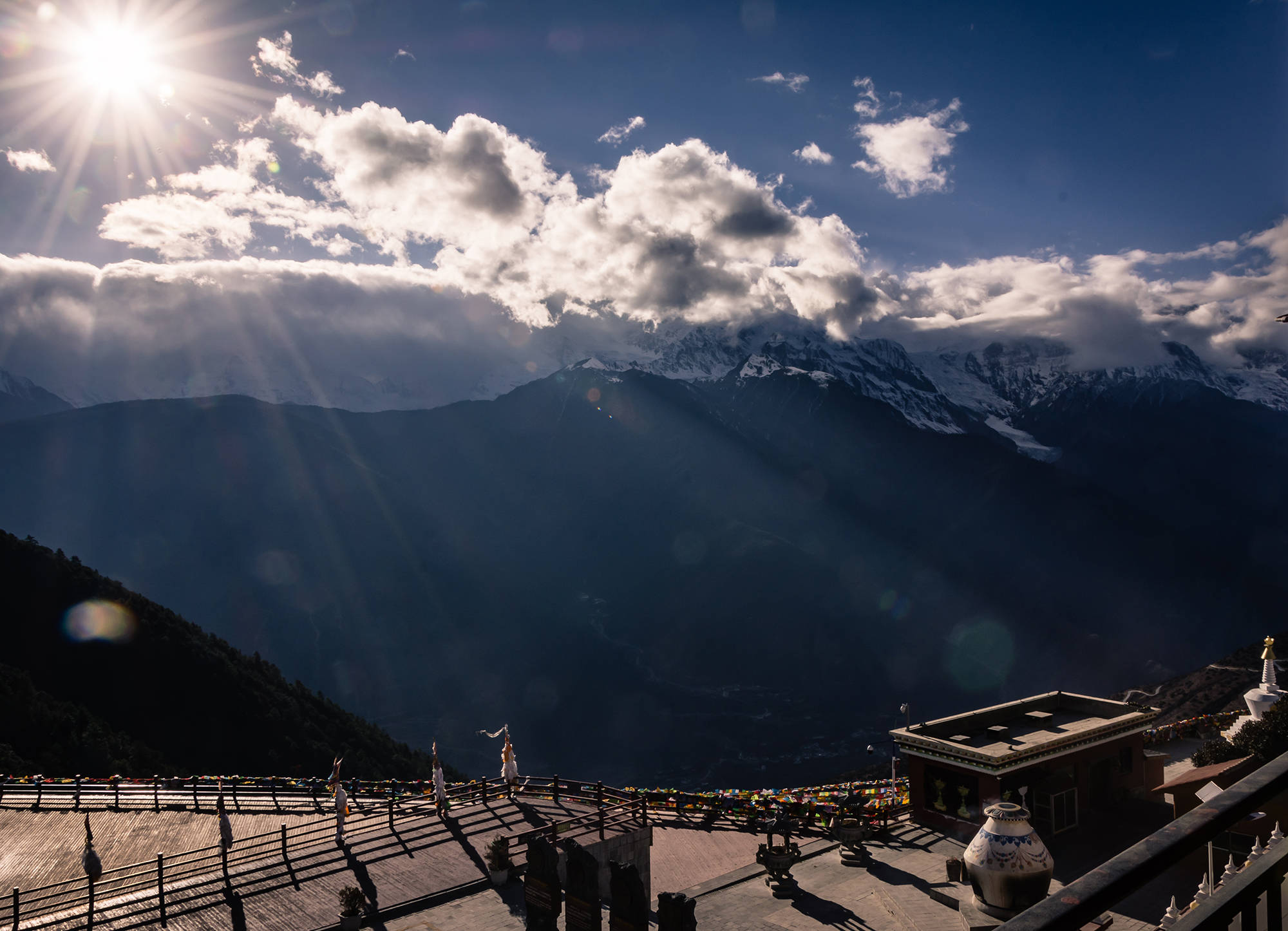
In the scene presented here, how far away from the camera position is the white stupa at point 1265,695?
1099 inches

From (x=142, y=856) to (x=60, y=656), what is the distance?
40.4 m

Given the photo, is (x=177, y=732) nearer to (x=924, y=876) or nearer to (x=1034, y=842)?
(x=924, y=876)

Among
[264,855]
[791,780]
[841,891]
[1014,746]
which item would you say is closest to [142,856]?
[264,855]

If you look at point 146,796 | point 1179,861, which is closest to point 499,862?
point 146,796

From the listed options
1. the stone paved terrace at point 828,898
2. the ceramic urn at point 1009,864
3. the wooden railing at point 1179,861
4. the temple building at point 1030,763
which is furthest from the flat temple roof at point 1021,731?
the wooden railing at point 1179,861

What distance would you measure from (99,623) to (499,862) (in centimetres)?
5254

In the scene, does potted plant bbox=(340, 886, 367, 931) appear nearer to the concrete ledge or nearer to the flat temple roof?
the concrete ledge

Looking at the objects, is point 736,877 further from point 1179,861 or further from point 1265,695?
point 1179,861

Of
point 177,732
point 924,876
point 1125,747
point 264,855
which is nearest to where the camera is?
point 264,855

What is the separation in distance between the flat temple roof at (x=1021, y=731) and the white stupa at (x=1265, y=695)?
2986 millimetres

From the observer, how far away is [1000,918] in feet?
39.6

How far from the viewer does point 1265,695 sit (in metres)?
28.4

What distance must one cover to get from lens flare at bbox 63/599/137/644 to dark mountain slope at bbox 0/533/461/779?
343 mm

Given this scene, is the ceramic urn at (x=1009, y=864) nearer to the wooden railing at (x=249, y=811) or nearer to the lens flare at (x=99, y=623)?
the wooden railing at (x=249, y=811)
